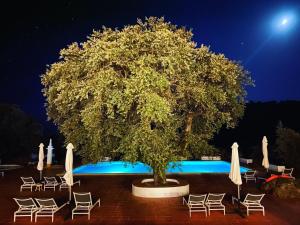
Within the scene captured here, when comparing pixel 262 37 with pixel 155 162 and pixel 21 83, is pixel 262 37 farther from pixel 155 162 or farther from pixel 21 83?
pixel 155 162

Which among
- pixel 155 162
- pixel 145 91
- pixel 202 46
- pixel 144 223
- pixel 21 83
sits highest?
pixel 21 83

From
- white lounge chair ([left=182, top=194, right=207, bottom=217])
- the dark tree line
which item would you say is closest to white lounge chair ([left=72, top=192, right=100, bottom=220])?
white lounge chair ([left=182, top=194, right=207, bottom=217])

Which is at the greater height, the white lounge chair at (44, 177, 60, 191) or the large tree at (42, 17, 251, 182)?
the large tree at (42, 17, 251, 182)

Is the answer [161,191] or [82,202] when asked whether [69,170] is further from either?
[161,191]

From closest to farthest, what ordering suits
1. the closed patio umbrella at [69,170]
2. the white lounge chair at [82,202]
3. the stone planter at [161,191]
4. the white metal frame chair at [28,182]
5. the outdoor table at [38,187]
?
the white lounge chair at [82,202] → the closed patio umbrella at [69,170] → the stone planter at [161,191] → the outdoor table at [38,187] → the white metal frame chair at [28,182]

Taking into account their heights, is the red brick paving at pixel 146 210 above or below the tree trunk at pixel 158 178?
below

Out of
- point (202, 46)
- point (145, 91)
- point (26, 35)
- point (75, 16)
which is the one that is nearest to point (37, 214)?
point (145, 91)

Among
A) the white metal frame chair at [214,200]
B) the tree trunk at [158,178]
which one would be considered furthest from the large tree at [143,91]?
the white metal frame chair at [214,200]

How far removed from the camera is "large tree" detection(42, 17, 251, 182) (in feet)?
43.7

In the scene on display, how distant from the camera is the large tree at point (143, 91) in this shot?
13.3m

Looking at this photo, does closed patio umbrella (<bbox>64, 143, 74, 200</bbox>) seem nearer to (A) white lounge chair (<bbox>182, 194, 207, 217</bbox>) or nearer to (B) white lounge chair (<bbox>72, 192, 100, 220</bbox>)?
(B) white lounge chair (<bbox>72, 192, 100, 220</bbox>)

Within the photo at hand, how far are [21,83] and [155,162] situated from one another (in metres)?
74.8

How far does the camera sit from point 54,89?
15.7 meters

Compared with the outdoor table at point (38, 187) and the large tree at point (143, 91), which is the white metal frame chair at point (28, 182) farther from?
the large tree at point (143, 91)
